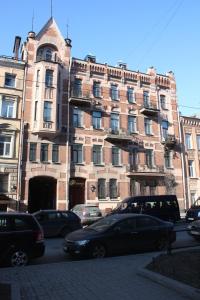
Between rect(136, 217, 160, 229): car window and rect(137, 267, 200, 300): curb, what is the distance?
4142mm

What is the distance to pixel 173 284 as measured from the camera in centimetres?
720

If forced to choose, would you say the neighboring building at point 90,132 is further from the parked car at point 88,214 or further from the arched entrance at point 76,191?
the parked car at point 88,214

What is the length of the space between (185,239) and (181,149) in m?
22.9

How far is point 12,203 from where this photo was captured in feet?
91.6

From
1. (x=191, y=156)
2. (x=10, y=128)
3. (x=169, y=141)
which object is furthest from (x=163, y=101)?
(x=10, y=128)

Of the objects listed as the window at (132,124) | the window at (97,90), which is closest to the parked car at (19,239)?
the window at (97,90)

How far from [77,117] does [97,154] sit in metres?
4.33

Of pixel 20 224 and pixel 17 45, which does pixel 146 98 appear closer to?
pixel 17 45

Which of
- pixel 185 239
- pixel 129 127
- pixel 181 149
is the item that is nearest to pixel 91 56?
pixel 129 127

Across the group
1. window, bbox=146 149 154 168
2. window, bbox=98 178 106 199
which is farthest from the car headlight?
window, bbox=146 149 154 168

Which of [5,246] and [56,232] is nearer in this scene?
[5,246]

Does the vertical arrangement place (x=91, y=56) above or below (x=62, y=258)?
above

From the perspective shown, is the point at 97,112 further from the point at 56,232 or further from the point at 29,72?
the point at 56,232

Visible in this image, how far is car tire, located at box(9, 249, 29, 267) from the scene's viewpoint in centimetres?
1022
